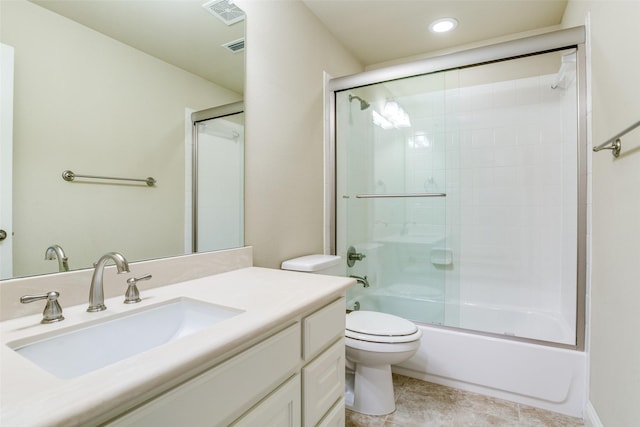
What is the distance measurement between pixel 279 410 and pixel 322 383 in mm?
236

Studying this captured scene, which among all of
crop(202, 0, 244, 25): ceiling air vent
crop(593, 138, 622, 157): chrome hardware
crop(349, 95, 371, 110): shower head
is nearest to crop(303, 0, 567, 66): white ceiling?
crop(349, 95, 371, 110): shower head

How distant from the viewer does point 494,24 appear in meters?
2.25

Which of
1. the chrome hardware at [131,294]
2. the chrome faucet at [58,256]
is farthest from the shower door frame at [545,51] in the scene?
the chrome faucet at [58,256]

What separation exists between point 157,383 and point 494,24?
2.82m

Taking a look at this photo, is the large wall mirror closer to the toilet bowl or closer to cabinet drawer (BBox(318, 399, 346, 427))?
cabinet drawer (BBox(318, 399, 346, 427))

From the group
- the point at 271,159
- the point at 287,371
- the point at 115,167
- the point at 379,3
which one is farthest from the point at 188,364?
the point at 379,3

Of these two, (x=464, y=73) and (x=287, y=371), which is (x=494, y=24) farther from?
(x=287, y=371)

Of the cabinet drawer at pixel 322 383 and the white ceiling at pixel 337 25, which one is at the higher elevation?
the white ceiling at pixel 337 25

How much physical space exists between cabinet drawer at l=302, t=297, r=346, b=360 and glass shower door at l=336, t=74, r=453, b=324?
47.7 inches

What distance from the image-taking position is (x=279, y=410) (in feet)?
2.74

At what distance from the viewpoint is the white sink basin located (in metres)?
0.70

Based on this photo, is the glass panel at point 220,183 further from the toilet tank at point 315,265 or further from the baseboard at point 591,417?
the baseboard at point 591,417

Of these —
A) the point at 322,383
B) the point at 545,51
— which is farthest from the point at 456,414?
the point at 545,51

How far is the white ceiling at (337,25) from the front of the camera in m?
1.08
